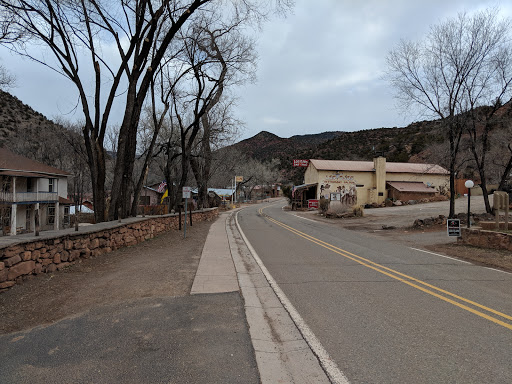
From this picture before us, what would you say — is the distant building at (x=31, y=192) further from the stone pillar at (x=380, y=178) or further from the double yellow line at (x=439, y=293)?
the stone pillar at (x=380, y=178)

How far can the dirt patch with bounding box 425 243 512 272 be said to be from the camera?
8914 millimetres

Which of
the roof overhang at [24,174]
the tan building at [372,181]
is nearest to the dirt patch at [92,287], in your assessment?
the roof overhang at [24,174]

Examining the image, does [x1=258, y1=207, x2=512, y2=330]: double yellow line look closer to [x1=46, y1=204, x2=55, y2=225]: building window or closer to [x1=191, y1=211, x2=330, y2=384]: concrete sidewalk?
[x1=191, y1=211, x2=330, y2=384]: concrete sidewalk

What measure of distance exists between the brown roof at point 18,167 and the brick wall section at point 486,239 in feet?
96.1

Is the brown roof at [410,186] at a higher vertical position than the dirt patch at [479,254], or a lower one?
higher

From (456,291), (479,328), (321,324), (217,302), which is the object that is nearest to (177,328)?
(217,302)

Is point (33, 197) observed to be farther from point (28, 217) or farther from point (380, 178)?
point (380, 178)

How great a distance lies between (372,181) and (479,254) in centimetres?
3717

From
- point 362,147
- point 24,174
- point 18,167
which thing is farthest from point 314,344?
point 362,147

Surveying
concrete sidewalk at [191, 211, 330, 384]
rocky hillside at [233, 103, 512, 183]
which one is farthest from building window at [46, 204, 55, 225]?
concrete sidewalk at [191, 211, 330, 384]

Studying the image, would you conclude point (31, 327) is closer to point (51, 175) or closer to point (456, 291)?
point (456, 291)

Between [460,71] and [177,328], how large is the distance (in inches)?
768

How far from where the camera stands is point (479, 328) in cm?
427

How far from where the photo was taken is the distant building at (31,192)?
26672mm
